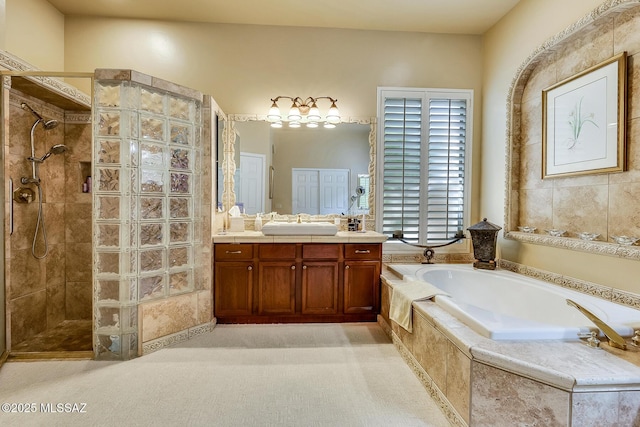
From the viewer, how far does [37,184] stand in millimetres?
2715

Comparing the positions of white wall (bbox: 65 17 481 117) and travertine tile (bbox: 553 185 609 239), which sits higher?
white wall (bbox: 65 17 481 117)

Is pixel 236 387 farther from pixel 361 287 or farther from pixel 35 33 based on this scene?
pixel 35 33

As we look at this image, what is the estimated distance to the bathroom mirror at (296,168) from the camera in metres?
3.51

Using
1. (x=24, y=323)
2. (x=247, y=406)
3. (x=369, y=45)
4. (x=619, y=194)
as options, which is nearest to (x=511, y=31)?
(x=369, y=45)

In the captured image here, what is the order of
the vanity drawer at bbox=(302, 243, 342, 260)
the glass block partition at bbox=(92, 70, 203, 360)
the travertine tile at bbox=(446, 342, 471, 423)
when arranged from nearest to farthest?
the travertine tile at bbox=(446, 342, 471, 423)
the glass block partition at bbox=(92, 70, 203, 360)
the vanity drawer at bbox=(302, 243, 342, 260)

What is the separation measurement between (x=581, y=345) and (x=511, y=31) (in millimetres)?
2963

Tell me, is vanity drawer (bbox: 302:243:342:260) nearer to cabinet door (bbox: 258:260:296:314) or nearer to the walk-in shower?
cabinet door (bbox: 258:260:296:314)

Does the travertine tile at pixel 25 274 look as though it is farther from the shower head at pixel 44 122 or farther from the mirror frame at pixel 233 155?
the mirror frame at pixel 233 155

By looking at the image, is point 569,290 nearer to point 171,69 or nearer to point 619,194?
point 619,194

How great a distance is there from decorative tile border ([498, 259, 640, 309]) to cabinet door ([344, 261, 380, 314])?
1.32 m

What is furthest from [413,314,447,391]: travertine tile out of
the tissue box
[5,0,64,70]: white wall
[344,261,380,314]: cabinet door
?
[5,0,64,70]: white wall

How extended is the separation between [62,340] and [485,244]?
12.8 ft

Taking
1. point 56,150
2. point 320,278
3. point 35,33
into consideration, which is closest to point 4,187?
point 56,150

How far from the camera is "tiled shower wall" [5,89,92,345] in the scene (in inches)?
101
